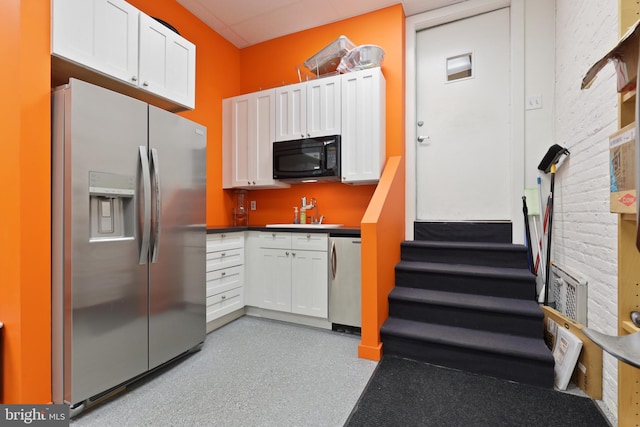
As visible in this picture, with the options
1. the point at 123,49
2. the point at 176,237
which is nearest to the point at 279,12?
the point at 123,49

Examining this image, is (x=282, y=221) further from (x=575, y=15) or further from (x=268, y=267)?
(x=575, y=15)

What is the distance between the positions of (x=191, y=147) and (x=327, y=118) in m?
1.42

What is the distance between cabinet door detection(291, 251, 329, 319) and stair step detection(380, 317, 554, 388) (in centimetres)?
68

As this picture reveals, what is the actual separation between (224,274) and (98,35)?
2.05 metres

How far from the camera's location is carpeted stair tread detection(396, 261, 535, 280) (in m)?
2.34

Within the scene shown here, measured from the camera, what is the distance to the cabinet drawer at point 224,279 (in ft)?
8.83

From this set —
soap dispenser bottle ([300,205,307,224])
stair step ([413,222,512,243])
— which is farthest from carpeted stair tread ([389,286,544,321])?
soap dispenser bottle ([300,205,307,224])

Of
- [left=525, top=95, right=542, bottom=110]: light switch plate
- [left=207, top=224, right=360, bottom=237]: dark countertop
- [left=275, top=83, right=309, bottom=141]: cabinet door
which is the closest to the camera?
[left=207, top=224, right=360, bottom=237]: dark countertop

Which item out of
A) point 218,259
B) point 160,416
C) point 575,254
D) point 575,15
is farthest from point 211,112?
point 575,254

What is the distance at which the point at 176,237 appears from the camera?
213 cm

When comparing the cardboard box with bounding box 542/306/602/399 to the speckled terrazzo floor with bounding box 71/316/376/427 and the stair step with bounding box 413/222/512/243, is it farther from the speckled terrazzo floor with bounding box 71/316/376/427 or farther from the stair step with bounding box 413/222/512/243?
the speckled terrazzo floor with bounding box 71/316/376/427

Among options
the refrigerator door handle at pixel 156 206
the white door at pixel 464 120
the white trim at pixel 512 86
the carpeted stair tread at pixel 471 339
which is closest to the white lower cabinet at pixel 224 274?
the refrigerator door handle at pixel 156 206

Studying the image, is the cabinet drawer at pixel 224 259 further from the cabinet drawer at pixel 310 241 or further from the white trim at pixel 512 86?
the white trim at pixel 512 86

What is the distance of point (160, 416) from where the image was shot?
1.61 m
